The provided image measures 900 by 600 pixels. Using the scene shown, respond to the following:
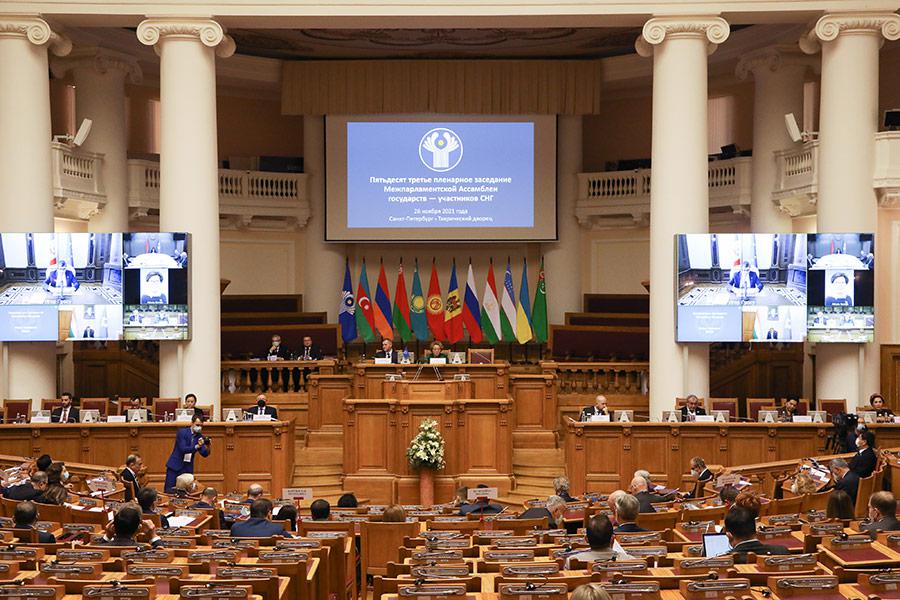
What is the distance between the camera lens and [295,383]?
20438 millimetres

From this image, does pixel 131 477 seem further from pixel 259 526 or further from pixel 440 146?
pixel 440 146

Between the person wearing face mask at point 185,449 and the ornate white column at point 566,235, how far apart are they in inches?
443

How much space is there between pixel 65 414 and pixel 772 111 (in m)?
12.5

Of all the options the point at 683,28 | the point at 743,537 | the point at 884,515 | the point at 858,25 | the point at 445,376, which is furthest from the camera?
the point at 445,376

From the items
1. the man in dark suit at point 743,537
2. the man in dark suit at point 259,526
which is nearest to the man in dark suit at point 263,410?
the man in dark suit at point 259,526

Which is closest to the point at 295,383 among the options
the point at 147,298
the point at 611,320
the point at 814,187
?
the point at 147,298

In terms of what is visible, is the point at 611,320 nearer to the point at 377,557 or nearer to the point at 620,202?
the point at 620,202

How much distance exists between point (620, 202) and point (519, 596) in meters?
17.7

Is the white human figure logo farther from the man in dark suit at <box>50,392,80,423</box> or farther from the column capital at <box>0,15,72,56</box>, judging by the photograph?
the man in dark suit at <box>50,392,80,423</box>

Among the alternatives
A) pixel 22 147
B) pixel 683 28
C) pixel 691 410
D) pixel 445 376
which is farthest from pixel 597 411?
pixel 22 147

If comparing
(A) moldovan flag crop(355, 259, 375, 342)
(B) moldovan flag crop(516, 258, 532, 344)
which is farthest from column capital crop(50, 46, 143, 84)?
(B) moldovan flag crop(516, 258, 532, 344)

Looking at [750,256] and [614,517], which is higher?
[750,256]

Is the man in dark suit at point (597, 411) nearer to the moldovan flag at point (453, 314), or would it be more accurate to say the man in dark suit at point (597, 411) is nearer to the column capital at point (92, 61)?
the moldovan flag at point (453, 314)

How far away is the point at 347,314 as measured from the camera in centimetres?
2286
